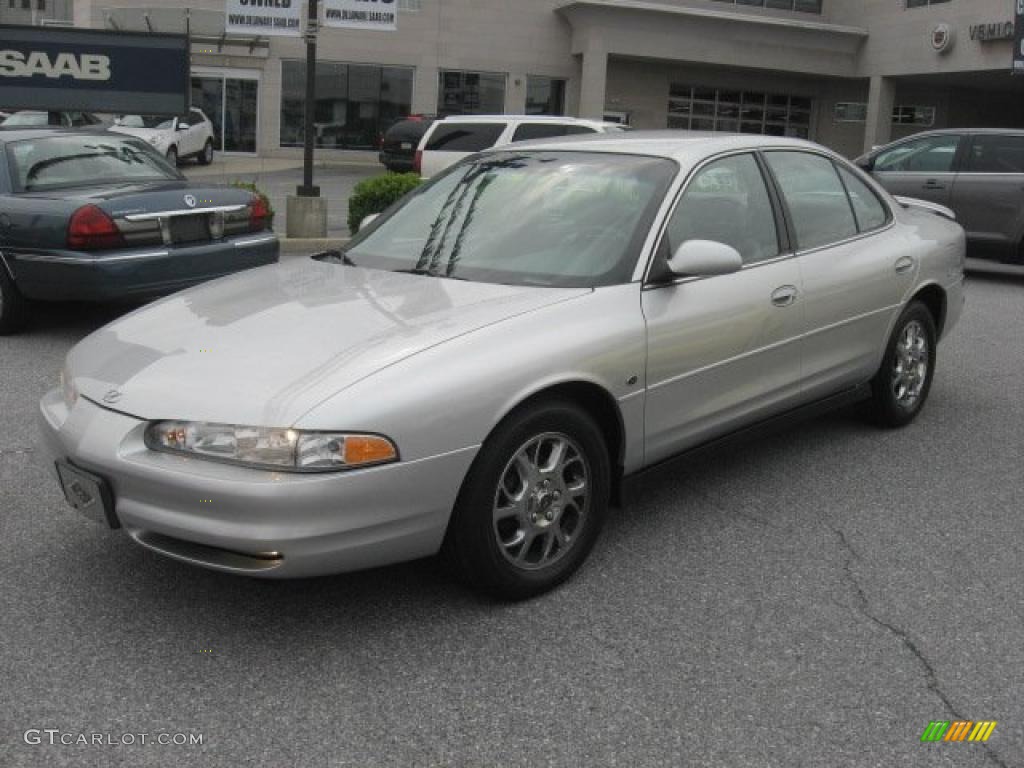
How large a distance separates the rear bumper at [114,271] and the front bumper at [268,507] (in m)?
4.04

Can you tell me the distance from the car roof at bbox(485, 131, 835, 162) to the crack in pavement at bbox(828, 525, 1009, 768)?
Answer: 166 cm

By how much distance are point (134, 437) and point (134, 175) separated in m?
5.45

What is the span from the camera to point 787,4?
3669 cm

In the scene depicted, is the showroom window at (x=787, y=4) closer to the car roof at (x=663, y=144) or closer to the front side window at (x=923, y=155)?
the front side window at (x=923, y=155)

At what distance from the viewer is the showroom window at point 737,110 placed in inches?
1441

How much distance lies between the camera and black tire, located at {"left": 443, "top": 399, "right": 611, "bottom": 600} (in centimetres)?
347

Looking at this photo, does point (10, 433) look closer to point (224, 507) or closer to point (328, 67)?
point (224, 507)

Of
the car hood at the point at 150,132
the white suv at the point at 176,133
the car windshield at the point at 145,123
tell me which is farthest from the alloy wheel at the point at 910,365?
the car windshield at the point at 145,123

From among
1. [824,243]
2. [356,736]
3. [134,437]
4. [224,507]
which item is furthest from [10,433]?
[824,243]

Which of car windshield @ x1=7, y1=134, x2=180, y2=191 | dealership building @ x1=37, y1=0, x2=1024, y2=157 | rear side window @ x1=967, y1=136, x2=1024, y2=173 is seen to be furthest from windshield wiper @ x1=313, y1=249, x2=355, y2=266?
dealership building @ x1=37, y1=0, x2=1024, y2=157

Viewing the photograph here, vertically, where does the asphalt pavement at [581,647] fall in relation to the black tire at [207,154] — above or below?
below

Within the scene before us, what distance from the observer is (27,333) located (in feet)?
26.1

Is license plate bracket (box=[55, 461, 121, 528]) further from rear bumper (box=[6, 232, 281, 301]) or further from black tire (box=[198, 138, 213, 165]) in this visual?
black tire (box=[198, 138, 213, 165])

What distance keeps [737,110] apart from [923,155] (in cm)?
2485
